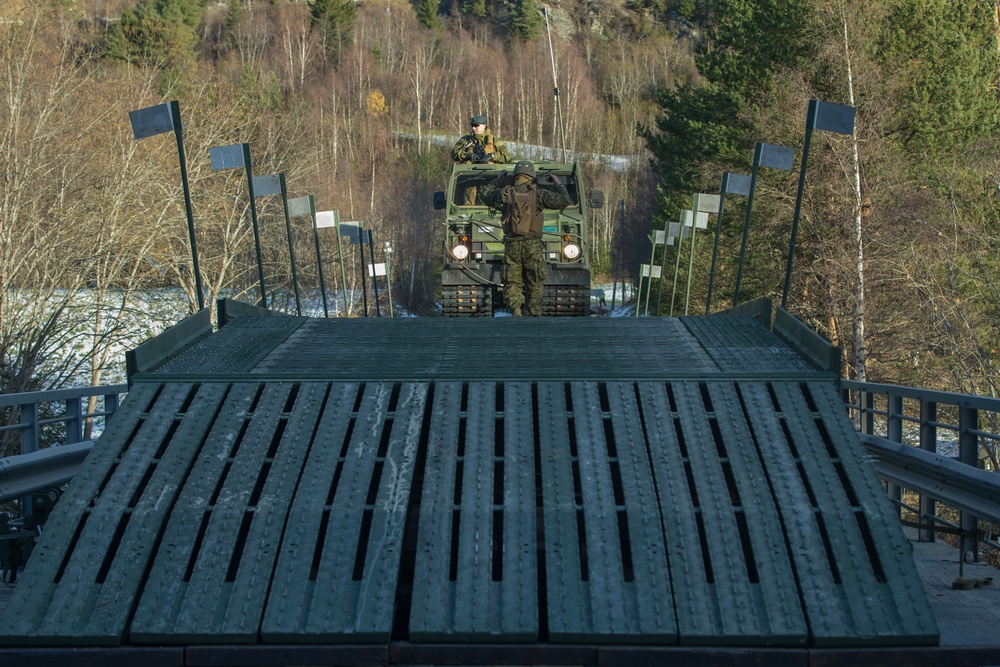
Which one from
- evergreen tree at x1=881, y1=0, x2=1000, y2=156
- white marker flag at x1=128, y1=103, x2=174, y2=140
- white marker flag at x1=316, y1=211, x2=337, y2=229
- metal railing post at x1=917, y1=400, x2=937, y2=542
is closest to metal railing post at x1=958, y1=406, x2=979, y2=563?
metal railing post at x1=917, y1=400, x2=937, y2=542

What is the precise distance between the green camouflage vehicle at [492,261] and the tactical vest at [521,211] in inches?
83.9

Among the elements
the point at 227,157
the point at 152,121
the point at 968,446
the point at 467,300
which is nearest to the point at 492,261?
the point at 467,300

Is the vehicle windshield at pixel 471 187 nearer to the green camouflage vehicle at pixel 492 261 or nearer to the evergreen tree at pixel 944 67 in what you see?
the green camouflage vehicle at pixel 492 261

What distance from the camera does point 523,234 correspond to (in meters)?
12.8

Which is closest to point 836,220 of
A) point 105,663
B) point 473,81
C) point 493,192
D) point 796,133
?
point 796,133

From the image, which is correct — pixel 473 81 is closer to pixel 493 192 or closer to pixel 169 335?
pixel 493 192

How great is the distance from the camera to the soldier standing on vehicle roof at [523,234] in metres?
12.7

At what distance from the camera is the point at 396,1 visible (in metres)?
96.3

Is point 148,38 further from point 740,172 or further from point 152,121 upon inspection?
point 152,121

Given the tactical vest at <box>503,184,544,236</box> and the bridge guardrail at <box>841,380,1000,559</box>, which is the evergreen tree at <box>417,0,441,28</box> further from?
the bridge guardrail at <box>841,380,1000,559</box>

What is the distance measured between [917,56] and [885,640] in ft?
83.0

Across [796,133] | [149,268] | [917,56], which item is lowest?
[149,268]

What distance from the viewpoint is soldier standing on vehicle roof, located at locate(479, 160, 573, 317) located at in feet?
41.7

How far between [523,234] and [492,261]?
8.32 ft
